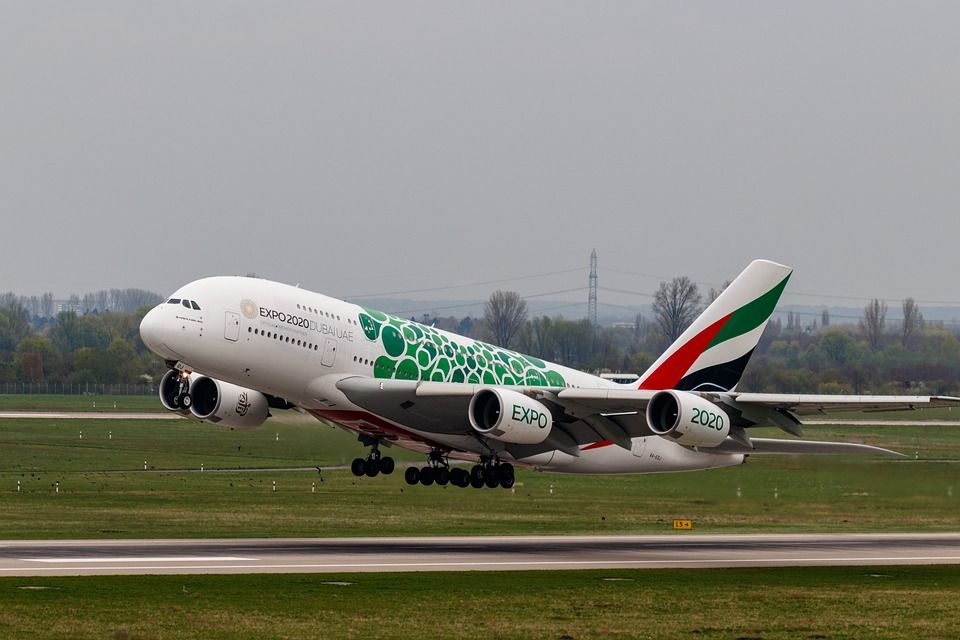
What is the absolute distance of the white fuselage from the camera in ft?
152

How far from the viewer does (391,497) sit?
74375 mm

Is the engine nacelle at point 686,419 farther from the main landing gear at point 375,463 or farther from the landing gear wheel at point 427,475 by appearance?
the main landing gear at point 375,463

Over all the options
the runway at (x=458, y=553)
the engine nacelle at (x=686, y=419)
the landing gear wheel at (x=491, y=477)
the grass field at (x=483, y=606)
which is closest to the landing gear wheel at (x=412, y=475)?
the runway at (x=458, y=553)

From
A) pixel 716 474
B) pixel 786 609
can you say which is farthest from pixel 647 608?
pixel 716 474

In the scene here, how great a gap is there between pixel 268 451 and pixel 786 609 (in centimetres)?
6281

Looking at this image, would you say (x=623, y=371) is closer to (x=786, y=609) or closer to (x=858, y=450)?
(x=858, y=450)

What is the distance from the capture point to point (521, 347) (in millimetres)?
139375

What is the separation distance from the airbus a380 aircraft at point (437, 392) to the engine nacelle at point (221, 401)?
0.05 metres

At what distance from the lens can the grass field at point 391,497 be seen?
5862 centimetres

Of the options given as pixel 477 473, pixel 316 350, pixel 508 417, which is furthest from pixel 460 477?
pixel 316 350

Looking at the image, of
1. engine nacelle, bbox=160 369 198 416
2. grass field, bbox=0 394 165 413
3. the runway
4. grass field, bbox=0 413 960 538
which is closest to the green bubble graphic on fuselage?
grass field, bbox=0 413 960 538

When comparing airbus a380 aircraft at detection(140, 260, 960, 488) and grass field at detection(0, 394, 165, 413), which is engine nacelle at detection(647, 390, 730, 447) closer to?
airbus a380 aircraft at detection(140, 260, 960, 488)

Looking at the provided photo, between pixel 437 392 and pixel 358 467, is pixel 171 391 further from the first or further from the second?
pixel 437 392

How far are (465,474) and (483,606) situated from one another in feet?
46.2
